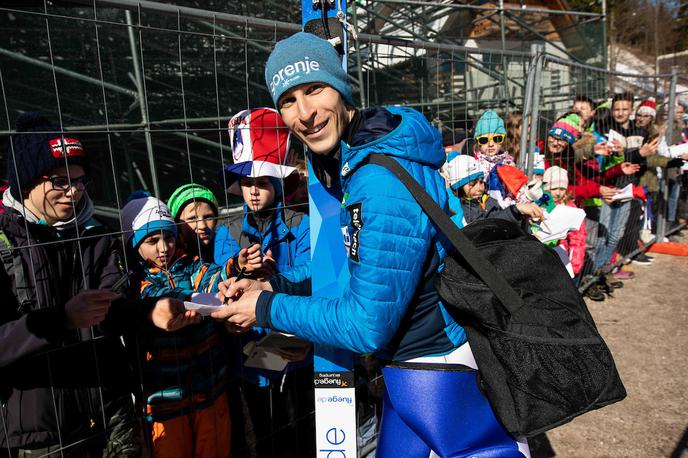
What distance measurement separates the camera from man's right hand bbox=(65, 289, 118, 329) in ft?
5.19

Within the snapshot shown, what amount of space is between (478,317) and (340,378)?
0.65 metres

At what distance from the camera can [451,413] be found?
1.54m

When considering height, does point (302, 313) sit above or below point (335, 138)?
below

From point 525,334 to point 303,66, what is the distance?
1055 millimetres

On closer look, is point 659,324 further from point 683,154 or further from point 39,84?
point 39,84

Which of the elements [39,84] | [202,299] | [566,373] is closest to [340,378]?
[202,299]

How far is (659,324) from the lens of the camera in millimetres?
4445

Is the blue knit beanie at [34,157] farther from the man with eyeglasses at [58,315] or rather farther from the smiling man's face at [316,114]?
the smiling man's face at [316,114]

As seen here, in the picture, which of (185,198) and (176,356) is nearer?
(176,356)

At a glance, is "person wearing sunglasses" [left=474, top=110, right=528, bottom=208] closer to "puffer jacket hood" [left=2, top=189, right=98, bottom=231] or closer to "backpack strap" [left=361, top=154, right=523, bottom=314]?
"backpack strap" [left=361, top=154, right=523, bottom=314]

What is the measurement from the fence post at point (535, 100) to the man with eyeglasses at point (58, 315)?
2.88 meters

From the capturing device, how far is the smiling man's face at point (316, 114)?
5.00ft

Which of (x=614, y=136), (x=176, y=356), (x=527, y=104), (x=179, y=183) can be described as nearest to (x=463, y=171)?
(x=527, y=104)

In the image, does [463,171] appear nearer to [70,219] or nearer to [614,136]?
[70,219]
